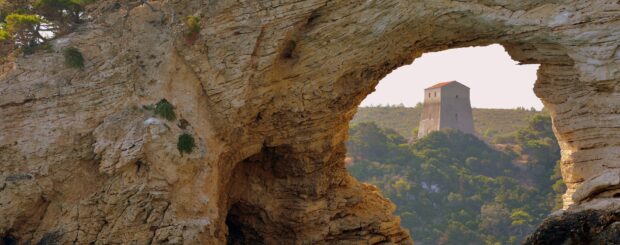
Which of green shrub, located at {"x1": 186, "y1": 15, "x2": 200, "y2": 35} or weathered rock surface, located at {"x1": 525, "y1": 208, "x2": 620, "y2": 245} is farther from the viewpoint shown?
green shrub, located at {"x1": 186, "y1": 15, "x2": 200, "y2": 35}

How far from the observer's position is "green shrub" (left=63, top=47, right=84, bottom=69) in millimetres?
23656

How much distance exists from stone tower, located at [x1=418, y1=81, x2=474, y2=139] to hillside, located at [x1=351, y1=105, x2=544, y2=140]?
7.23 m

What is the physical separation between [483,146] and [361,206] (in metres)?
41.7

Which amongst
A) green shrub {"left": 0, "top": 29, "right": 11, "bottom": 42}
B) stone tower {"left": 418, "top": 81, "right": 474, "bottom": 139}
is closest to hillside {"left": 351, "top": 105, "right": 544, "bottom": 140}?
stone tower {"left": 418, "top": 81, "right": 474, "bottom": 139}

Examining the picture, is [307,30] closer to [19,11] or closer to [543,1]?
[543,1]

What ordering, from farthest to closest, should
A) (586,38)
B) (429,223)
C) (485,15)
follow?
(429,223)
(485,15)
(586,38)

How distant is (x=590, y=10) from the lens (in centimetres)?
1994

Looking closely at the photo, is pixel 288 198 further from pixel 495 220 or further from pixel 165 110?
pixel 495 220

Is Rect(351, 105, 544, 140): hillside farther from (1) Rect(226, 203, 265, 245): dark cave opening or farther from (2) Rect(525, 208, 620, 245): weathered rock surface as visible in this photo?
(2) Rect(525, 208, 620, 245): weathered rock surface

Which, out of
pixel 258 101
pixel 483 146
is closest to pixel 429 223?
pixel 483 146

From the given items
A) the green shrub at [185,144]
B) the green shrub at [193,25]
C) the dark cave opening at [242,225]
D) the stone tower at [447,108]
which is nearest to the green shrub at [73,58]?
the green shrub at [193,25]

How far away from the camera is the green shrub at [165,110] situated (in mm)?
22797

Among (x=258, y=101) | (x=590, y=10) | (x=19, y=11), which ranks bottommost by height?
(x=258, y=101)

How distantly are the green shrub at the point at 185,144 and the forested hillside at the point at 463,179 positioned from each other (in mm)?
34103
